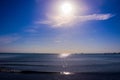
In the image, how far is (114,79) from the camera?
3978cm

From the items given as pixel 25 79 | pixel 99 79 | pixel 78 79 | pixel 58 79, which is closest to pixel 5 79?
pixel 25 79

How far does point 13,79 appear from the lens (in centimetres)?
3853

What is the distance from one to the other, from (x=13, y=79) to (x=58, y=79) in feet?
30.9

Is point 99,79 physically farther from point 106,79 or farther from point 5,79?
point 5,79

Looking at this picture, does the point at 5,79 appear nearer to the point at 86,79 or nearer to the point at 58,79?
the point at 58,79

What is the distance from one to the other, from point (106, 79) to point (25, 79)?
17368 mm

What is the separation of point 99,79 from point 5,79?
64.7 ft

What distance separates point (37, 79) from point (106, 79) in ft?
48.7

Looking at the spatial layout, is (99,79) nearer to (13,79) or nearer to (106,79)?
(106,79)

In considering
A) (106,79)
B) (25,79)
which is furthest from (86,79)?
(25,79)

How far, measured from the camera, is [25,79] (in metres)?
39.6

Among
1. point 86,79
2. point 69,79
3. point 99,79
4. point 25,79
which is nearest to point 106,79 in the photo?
point 99,79

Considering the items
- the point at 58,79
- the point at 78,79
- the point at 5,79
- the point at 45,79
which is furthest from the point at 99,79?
the point at 5,79

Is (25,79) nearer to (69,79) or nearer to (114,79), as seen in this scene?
(69,79)
